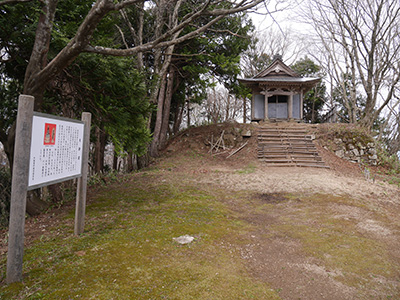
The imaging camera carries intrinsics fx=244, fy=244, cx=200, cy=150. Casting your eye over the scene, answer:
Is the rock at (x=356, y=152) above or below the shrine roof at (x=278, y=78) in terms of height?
below

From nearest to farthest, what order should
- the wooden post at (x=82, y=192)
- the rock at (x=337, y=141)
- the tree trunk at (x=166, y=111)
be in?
the wooden post at (x=82, y=192)
the rock at (x=337, y=141)
the tree trunk at (x=166, y=111)

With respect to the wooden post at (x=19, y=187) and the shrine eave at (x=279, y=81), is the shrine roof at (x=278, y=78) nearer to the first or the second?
the shrine eave at (x=279, y=81)

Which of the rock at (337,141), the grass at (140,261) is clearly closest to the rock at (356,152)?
the rock at (337,141)

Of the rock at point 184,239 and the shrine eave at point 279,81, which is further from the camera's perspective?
the shrine eave at point 279,81

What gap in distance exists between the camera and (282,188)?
8.20m

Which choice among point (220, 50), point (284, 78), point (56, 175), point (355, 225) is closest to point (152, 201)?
point (56, 175)

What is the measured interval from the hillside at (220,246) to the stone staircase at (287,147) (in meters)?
4.69

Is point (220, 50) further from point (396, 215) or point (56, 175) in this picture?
point (56, 175)

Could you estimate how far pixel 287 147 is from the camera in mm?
14078

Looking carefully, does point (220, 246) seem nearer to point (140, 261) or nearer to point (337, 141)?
point (140, 261)

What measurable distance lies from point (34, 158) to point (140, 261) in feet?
5.86

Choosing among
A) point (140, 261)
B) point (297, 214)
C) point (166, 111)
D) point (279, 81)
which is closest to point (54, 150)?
point (140, 261)

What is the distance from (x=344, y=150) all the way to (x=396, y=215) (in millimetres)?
9168

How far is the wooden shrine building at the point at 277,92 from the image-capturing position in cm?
1819
